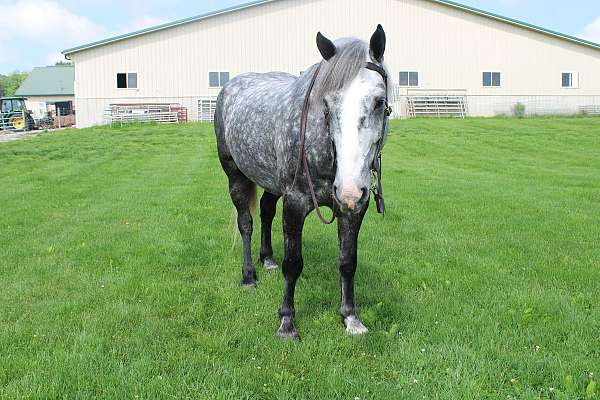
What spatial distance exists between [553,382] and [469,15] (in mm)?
34963

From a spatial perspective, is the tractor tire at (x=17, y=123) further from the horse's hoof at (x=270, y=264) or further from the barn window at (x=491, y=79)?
the horse's hoof at (x=270, y=264)

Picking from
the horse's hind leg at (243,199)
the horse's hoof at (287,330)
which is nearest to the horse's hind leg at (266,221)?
the horse's hind leg at (243,199)

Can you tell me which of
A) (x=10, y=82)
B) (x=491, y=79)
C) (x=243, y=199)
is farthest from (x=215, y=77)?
(x=10, y=82)

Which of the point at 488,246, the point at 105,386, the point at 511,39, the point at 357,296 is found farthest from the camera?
the point at 511,39

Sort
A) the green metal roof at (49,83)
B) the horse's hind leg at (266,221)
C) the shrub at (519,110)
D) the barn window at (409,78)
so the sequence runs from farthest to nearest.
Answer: the green metal roof at (49,83) → the barn window at (409,78) → the shrub at (519,110) → the horse's hind leg at (266,221)

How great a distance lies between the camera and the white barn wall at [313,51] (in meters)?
32.8

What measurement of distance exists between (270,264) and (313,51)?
29366 mm

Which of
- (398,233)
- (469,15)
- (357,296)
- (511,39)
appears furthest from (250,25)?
(357,296)

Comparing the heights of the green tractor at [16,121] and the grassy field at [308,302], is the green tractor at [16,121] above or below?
above

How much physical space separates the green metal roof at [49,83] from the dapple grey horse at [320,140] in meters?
68.6

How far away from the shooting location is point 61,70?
69875 millimetres

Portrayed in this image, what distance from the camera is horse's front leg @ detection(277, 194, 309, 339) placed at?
12.6ft

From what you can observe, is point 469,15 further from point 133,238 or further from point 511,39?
point 133,238

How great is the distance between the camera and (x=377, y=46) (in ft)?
10.9
